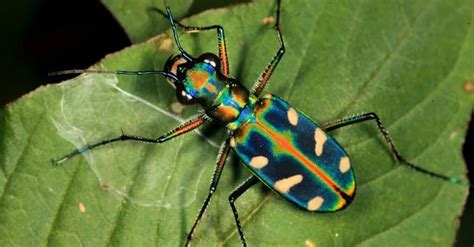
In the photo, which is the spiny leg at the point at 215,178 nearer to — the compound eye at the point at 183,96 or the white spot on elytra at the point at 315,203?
the compound eye at the point at 183,96

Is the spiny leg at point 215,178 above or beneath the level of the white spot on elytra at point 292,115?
above

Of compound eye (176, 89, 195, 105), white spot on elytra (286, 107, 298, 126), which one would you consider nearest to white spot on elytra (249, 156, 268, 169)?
white spot on elytra (286, 107, 298, 126)

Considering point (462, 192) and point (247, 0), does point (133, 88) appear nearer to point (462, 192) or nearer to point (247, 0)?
point (247, 0)

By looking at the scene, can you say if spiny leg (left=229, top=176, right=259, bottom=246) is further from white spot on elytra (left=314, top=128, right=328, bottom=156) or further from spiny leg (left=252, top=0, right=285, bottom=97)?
spiny leg (left=252, top=0, right=285, bottom=97)

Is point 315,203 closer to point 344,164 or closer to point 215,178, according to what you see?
point 344,164

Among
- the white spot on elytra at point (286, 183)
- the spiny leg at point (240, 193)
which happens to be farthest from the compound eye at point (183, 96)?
the white spot on elytra at point (286, 183)

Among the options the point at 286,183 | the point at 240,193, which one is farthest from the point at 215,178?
the point at 286,183
